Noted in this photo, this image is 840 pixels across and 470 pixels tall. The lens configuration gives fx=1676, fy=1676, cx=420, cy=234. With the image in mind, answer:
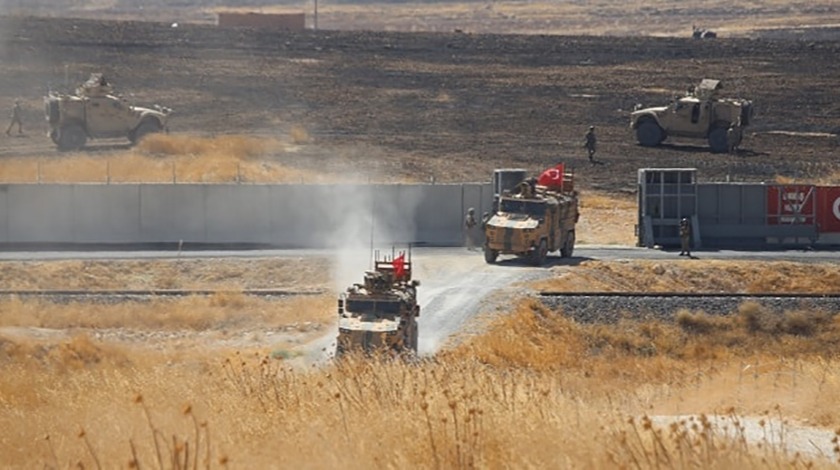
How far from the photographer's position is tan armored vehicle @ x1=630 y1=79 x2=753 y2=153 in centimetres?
5706

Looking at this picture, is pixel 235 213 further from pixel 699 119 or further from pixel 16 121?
pixel 699 119

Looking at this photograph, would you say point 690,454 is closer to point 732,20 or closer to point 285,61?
point 285,61

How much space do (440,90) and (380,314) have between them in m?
46.4

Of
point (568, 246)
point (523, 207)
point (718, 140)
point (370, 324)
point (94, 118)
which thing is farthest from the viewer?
point (718, 140)

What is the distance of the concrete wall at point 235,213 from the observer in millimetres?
40781

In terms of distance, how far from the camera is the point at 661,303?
32.9 m

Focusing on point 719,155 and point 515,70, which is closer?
point 719,155

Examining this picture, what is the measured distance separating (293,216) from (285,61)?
38.8 metres

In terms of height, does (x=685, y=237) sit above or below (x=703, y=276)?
above

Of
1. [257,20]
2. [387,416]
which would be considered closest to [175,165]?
[387,416]

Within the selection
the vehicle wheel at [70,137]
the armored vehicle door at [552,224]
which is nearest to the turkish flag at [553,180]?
the armored vehicle door at [552,224]

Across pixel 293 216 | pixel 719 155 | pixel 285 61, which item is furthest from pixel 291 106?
pixel 293 216

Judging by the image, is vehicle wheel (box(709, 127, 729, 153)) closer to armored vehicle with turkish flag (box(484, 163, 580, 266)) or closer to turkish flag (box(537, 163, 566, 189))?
turkish flag (box(537, 163, 566, 189))

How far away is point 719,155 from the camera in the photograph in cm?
5638
